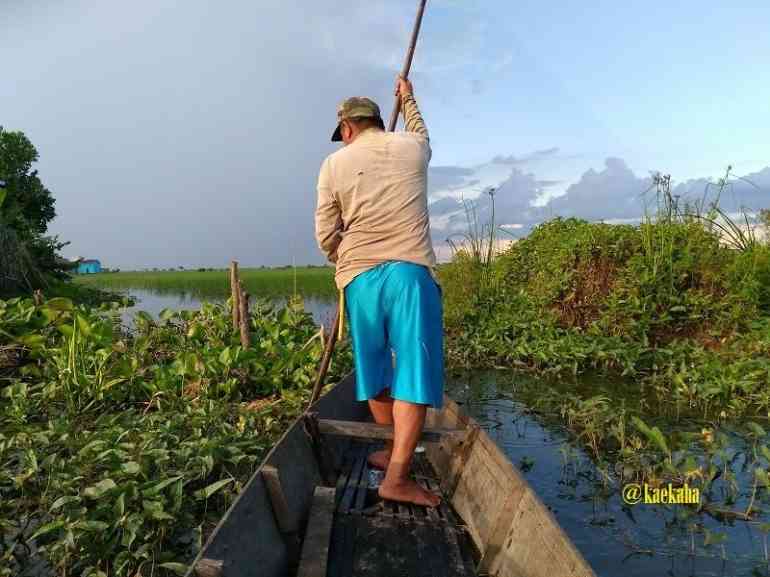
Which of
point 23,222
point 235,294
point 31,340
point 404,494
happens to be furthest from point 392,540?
point 23,222

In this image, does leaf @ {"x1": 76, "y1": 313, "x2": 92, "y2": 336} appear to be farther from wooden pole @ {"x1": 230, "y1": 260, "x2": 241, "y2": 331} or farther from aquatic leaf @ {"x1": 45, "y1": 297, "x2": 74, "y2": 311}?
wooden pole @ {"x1": 230, "y1": 260, "x2": 241, "y2": 331}

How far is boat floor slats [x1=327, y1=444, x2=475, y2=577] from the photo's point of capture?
229cm

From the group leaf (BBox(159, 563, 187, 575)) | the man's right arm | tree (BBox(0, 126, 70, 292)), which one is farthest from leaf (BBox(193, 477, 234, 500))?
tree (BBox(0, 126, 70, 292))

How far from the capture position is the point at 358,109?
294 centimetres

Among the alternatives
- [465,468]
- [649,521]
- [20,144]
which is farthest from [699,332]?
[20,144]

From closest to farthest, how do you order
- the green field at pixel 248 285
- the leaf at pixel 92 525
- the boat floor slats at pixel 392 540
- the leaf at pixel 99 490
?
the boat floor slats at pixel 392 540 < the leaf at pixel 92 525 < the leaf at pixel 99 490 < the green field at pixel 248 285

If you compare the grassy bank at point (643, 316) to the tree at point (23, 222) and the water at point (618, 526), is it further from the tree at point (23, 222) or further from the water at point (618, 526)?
the tree at point (23, 222)

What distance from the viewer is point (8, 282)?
13.0 m

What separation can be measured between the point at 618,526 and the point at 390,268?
1.92 meters

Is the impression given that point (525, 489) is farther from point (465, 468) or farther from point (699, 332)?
point (699, 332)

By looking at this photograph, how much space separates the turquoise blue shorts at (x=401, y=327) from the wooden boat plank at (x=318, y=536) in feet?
1.85

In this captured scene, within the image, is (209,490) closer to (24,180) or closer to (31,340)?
(31,340)

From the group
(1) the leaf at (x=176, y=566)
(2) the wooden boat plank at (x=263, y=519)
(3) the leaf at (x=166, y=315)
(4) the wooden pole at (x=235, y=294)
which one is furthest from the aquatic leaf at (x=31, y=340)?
(1) the leaf at (x=176, y=566)

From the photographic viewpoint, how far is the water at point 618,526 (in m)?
2.75
